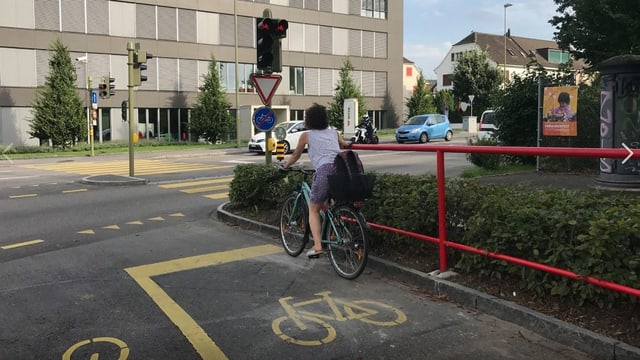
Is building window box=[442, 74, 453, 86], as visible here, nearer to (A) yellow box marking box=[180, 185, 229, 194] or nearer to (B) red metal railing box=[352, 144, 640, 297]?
(A) yellow box marking box=[180, 185, 229, 194]

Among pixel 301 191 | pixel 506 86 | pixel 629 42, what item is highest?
pixel 629 42

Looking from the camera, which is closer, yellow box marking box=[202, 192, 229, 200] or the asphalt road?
the asphalt road

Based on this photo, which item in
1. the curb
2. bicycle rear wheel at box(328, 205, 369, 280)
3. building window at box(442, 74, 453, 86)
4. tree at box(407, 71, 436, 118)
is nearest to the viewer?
the curb

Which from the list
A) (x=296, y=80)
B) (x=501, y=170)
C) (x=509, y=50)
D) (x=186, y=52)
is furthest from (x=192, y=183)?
(x=509, y=50)

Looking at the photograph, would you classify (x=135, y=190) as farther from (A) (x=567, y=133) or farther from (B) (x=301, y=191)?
(A) (x=567, y=133)

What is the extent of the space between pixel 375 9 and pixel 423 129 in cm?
2271

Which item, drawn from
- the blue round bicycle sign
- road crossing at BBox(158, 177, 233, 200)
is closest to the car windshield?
road crossing at BBox(158, 177, 233, 200)

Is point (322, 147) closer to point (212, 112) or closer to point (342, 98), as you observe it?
point (212, 112)

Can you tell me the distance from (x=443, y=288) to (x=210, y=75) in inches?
1464

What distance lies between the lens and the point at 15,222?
380 inches

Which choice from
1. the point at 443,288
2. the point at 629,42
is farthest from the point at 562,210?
the point at 629,42

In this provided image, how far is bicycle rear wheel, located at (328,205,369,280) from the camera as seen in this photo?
5.68 m

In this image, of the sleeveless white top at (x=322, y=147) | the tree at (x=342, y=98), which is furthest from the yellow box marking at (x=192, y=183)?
the tree at (x=342, y=98)

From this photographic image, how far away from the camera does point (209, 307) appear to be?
5020 millimetres
